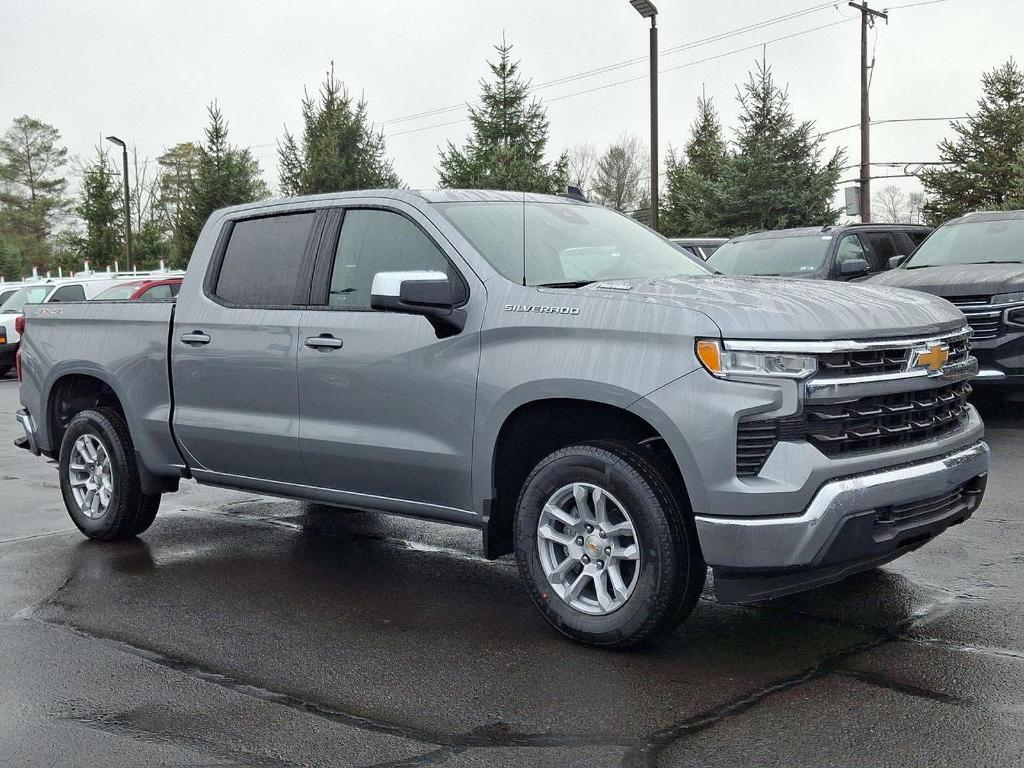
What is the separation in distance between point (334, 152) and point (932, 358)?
121ft

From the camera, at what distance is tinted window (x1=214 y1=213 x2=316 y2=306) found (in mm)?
5863

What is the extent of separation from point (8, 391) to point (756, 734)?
1852 cm

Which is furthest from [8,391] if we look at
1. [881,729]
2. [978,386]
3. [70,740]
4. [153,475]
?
[881,729]

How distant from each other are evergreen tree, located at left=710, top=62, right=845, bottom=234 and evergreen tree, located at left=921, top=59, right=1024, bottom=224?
7920 mm

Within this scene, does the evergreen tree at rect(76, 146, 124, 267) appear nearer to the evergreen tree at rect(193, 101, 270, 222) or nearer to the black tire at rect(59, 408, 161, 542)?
the evergreen tree at rect(193, 101, 270, 222)

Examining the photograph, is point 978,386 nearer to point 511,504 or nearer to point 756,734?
point 511,504

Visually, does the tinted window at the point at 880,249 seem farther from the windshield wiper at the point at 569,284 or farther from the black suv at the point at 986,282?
the windshield wiper at the point at 569,284

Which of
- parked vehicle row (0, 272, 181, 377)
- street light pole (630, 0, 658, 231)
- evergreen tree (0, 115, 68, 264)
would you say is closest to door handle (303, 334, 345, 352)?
parked vehicle row (0, 272, 181, 377)

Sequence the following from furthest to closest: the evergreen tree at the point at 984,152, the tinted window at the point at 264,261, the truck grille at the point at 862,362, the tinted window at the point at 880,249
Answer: the evergreen tree at the point at 984,152
the tinted window at the point at 880,249
the tinted window at the point at 264,261
the truck grille at the point at 862,362

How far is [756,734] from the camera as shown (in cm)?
371

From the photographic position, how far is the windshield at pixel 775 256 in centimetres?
1274

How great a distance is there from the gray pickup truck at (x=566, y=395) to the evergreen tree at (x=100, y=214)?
162 feet

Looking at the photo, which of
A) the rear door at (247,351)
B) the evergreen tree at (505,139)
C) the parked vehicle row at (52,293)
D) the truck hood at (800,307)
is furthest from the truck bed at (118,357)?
the evergreen tree at (505,139)

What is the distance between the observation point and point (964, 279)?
1041 cm
